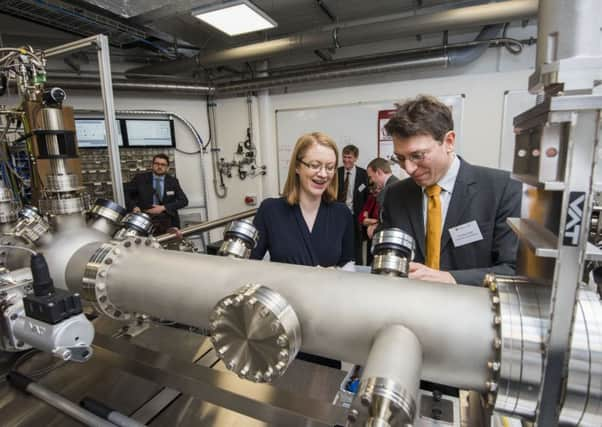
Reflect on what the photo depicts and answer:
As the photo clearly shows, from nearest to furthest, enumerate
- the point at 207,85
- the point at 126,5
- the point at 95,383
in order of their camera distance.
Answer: the point at 95,383 → the point at 126,5 → the point at 207,85

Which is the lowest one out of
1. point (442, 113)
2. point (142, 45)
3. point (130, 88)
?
point (442, 113)

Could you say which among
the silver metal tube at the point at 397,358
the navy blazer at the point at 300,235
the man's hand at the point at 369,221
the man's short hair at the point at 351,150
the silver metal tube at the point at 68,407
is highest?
the man's short hair at the point at 351,150

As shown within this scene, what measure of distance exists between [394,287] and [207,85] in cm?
383

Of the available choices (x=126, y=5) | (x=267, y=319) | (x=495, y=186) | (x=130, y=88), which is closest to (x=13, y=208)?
(x=267, y=319)

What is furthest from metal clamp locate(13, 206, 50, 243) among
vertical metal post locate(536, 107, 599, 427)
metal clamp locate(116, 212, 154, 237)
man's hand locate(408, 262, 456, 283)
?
vertical metal post locate(536, 107, 599, 427)

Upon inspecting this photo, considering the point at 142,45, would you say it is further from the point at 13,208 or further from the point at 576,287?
the point at 576,287

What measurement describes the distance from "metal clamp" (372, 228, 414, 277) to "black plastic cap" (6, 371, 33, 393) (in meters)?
0.70

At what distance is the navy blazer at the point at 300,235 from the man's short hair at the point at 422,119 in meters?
0.43

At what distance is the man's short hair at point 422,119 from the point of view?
36.5 inches

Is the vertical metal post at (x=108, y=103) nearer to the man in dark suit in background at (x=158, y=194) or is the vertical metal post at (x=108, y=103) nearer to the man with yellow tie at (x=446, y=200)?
the man with yellow tie at (x=446, y=200)

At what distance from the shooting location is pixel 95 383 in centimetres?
72

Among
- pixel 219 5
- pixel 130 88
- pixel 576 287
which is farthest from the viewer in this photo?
pixel 130 88

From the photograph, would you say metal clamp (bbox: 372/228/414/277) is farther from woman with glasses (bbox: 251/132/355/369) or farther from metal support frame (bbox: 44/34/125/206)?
metal support frame (bbox: 44/34/125/206)

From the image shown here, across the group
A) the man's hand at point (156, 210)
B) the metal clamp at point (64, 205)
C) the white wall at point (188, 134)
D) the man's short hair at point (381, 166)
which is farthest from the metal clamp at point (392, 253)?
the white wall at point (188, 134)
